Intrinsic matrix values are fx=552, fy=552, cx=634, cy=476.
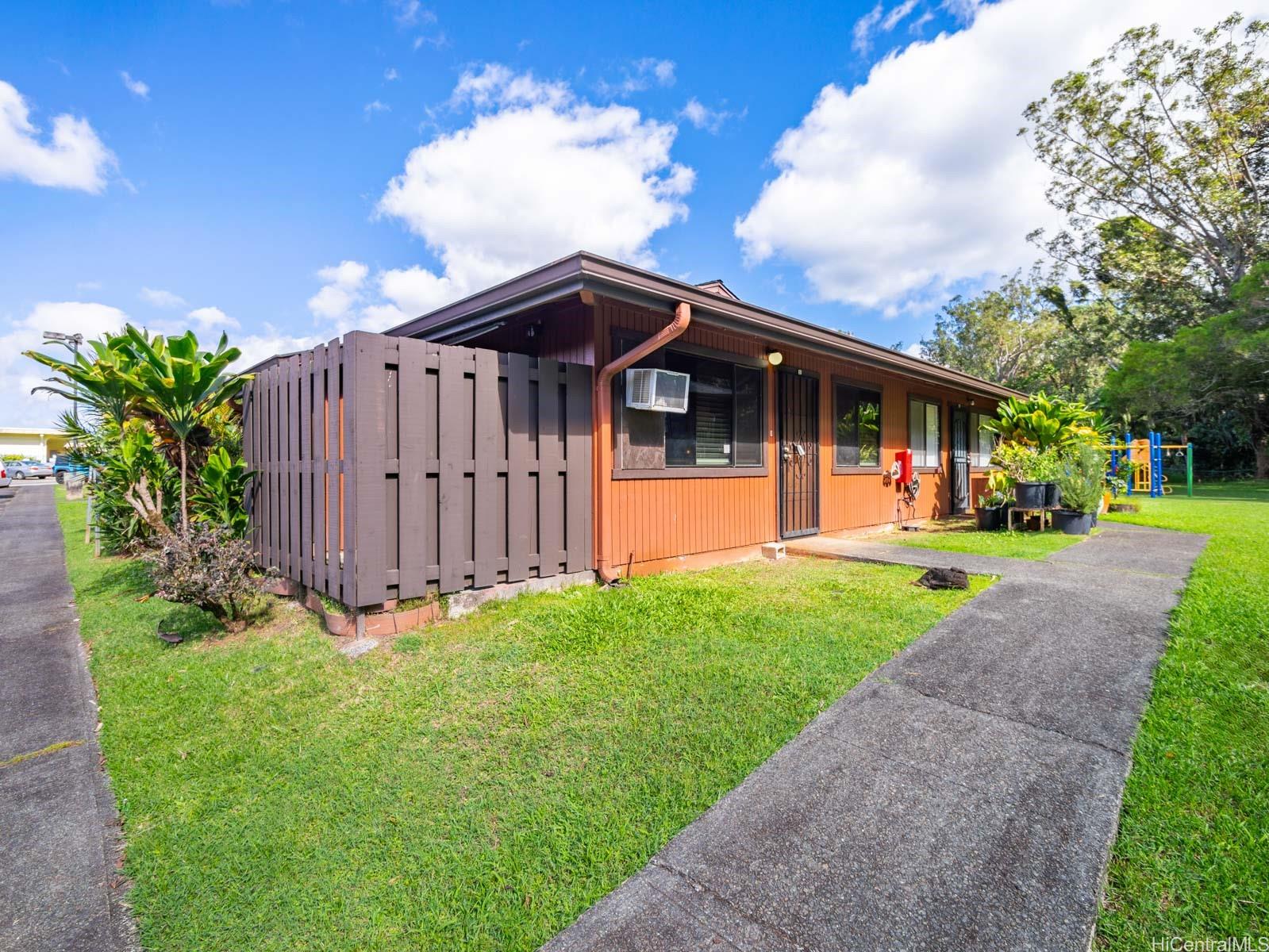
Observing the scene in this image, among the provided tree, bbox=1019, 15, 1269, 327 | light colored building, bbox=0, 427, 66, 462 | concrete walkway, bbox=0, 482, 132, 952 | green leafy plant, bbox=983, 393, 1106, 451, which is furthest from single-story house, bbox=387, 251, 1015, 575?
light colored building, bbox=0, 427, 66, 462

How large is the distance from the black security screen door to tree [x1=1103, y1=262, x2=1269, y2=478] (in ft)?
35.1

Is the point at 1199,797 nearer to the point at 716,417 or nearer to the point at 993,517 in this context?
the point at 716,417

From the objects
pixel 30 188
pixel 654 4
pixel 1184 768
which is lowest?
pixel 1184 768

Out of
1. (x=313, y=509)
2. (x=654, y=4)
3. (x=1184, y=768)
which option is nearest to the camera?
(x=1184, y=768)

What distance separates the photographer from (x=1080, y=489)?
726cm

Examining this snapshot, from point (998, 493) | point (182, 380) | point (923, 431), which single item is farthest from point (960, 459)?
point (182, 380)

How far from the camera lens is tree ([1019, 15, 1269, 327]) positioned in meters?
16.5

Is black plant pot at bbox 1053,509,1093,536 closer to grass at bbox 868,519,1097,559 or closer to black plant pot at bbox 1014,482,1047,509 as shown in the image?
grass at bbox 868,519,1097,559

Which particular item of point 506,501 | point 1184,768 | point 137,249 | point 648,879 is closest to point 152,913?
point 648,879

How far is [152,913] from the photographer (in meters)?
1.58

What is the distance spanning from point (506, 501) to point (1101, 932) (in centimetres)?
357

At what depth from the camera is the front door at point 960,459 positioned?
1023 centimetres

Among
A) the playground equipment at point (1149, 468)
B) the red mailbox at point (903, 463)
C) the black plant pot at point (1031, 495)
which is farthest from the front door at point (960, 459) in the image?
the playground equipment at point (1149, 468)

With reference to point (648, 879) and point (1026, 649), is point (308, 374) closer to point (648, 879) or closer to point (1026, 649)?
point (648, 879)
